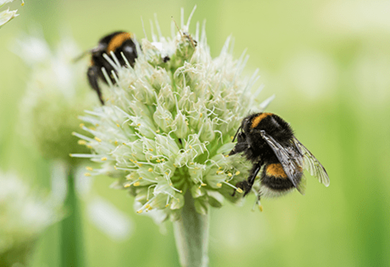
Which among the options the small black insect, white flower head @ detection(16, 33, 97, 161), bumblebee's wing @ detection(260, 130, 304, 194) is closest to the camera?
bumblebee's wing @ detection(260, 130, 304, 194)

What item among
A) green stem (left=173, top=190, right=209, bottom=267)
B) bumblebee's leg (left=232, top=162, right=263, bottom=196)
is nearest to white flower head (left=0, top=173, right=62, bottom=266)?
green stem (left=173, top=190, right=209, bottom=267)

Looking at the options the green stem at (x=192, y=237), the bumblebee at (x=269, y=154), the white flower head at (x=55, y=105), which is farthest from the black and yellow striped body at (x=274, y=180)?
the white flower head at (x=55, y=105)

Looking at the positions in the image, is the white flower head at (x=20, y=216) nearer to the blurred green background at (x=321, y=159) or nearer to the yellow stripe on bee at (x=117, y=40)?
the blurred green background at (x=321, y=159)

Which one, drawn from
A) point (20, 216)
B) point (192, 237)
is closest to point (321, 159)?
point (192, 237)

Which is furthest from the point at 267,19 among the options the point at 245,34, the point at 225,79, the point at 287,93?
the point at 225,79

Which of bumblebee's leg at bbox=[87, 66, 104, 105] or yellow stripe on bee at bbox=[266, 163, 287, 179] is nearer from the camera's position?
yellow stripe on bee at bbox=[266, 163, 287, 179]

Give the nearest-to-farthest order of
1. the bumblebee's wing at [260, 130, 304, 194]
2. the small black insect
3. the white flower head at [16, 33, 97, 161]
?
the bumblebee's wing at [260, 130, 304, 194] → the small black insect → the white flower head at [16, 33, 97, 161]

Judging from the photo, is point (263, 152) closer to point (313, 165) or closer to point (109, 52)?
point (313, 165)

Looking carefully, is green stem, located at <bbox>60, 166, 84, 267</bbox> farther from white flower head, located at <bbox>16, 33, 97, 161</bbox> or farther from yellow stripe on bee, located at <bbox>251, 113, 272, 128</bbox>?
yellow stripe on bee, located at <bbox>251, 113, 272, 128</bbox>

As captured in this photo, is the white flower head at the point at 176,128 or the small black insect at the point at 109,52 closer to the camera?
the white flower head at the point at 176,128
